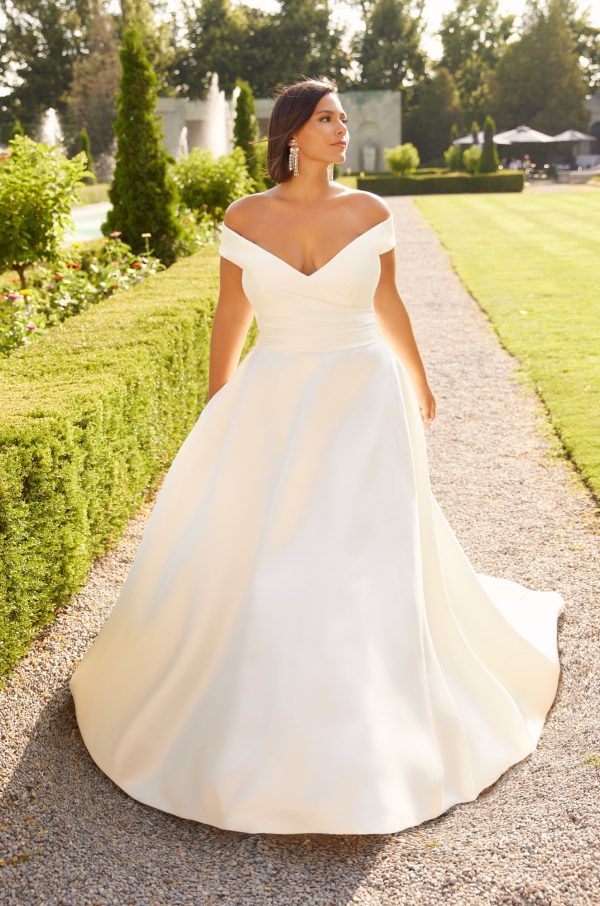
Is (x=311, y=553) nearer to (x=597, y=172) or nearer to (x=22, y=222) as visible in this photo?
(x=22, y=222)

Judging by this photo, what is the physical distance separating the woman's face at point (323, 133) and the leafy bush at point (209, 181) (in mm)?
12006

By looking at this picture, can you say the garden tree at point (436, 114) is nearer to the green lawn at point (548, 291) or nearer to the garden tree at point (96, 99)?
the garden tree at point (96, 99)

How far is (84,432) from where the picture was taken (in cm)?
426

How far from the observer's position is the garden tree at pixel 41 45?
57.0 m

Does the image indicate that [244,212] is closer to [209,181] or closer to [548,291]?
[548,291]

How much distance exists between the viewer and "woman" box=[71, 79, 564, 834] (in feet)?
8.68

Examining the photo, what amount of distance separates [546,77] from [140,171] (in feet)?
184

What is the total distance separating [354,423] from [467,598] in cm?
90

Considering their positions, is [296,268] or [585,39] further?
[585,39]

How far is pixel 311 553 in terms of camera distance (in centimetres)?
286

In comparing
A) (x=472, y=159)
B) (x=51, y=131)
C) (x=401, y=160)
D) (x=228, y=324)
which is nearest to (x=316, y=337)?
(x=228, y=324)

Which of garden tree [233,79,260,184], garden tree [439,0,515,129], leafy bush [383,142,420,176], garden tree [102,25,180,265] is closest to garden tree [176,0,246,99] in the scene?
garden tree [439,0,515,129]

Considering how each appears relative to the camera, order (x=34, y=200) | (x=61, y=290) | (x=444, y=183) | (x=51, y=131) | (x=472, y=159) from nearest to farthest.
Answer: (x=34, y=200), (x=61, y=290), (x=444, y=183), (x=472, y=159), (x=51, y=131)

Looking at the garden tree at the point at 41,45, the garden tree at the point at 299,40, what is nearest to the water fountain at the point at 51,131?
the garden tree at the point at 41,45
